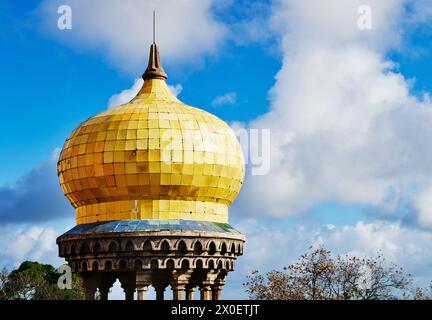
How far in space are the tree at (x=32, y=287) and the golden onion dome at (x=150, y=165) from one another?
9.28 metres

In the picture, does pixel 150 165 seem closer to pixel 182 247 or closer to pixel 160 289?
pixel 182 247

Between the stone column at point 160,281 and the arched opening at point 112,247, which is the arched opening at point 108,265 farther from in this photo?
the stone column at point 160,281

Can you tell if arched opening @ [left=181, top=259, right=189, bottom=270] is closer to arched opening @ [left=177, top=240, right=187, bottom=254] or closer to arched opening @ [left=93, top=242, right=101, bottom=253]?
arched opening @ [left=177, top=240, right=187, bottom=254]

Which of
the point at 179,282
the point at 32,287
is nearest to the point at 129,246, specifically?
the point at 179,282

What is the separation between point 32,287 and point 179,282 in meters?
16.8

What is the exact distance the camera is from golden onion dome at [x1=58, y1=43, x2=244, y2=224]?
159 ft

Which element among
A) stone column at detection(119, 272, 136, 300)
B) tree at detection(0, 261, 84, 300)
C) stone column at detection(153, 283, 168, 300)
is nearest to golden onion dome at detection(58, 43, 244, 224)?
stone column at detection(153, 283, 168, 300)

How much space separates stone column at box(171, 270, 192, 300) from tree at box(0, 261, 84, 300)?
34.2 feet

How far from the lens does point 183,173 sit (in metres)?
48.8

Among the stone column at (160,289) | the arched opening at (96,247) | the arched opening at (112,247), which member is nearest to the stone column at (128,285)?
the stone column at (160,289)

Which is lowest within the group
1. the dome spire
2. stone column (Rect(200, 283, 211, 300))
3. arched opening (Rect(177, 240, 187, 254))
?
stone column (Rect(200, 283, 211, 300))

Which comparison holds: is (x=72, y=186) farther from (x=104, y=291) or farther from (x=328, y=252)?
(x=328, y=252)

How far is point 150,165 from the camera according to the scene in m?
48.4

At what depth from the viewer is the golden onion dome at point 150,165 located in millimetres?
48531
